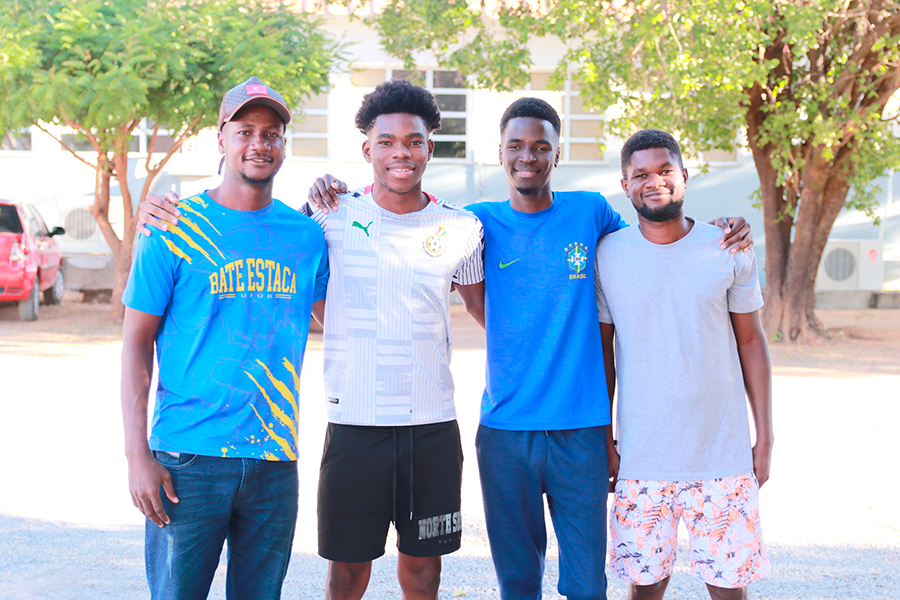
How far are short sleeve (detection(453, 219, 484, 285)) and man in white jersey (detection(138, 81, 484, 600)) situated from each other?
0.01m

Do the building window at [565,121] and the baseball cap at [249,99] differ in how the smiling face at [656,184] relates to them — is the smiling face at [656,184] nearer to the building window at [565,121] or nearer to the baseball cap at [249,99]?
the baseball cap at [249,99]

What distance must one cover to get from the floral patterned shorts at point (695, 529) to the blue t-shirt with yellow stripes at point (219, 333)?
4.07 feet

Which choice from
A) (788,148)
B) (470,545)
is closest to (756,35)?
(788,148)

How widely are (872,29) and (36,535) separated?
38.3 feet

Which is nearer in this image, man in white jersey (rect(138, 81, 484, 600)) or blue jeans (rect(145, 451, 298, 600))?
blue jeans (rect(145, 451, 298, 600))

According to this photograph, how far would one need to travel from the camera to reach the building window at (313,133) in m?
18.9

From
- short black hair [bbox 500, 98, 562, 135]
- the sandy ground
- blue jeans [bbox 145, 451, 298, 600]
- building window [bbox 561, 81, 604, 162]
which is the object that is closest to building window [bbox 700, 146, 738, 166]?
building window [bbox 561, 81, 604, 162]

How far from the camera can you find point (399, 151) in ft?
10.0

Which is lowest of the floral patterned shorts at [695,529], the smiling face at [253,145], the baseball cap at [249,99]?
the floral patterned shorts at [695,529]

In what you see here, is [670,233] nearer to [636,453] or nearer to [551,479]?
[636,453]

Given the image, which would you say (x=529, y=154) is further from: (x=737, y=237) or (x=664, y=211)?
(x=737, y=237)

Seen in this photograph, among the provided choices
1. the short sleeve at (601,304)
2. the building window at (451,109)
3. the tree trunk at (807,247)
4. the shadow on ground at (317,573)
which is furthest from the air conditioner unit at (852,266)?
the short sleeve at (601,304)

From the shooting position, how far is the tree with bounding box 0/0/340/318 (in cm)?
1153

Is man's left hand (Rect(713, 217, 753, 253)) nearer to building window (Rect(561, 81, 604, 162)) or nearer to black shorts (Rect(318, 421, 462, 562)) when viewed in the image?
black shorts (Rect(318, 421, 462, 562))
